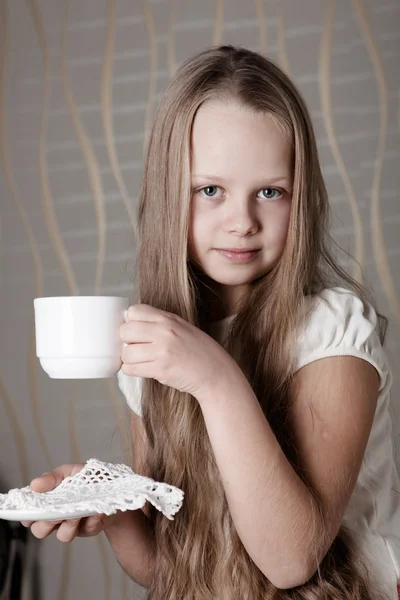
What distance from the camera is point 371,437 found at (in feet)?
3.42

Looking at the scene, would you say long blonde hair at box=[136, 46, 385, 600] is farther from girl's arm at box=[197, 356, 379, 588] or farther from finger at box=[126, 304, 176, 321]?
finger at box=[126, 304, 176, 321]

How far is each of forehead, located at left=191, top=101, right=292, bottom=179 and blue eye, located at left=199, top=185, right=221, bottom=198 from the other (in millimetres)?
23

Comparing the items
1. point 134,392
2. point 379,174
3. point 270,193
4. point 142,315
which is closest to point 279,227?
point 270,193

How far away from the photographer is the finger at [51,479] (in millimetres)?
895

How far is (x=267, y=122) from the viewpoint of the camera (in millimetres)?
943

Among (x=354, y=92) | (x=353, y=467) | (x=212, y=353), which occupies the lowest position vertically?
(x=353, y=467)

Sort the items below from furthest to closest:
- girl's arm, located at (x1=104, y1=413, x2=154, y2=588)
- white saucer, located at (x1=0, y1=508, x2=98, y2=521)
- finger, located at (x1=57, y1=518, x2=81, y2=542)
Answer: girl's arm, located at (x1=104, y1=413, x2=154, y2=588) < finger, located at (x1=57, y1=518, x2=81, y2=542) < white saucer, located at (x1=0, y1=508, x2=98, y2=521)

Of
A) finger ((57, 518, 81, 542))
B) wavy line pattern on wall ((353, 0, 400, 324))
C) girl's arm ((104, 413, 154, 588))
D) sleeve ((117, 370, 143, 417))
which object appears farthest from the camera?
wavy line pattern on wall ((353, 0, 400, 324))

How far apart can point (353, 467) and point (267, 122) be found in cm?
42

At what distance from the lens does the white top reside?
37.2 inches

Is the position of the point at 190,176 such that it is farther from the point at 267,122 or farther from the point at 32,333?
the point at 32,333

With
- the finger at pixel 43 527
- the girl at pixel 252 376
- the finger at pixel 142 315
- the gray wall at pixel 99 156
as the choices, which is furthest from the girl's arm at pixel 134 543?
the gray wall at pixel 99 156

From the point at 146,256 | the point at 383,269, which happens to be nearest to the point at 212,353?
the point at 146,256

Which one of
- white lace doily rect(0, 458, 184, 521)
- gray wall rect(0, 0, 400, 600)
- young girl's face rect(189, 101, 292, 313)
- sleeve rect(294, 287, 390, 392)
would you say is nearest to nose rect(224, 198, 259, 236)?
young girl's face rect(189, 101, 292, 313)
